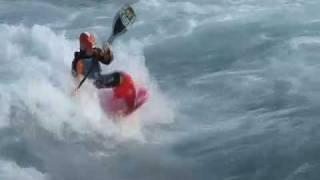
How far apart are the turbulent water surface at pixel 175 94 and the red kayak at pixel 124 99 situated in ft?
0.46

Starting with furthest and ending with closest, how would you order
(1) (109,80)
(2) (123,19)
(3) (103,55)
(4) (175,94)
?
(4) (175,94) → (2) (123,19) → (1) (109,80) → (3) (103,55)

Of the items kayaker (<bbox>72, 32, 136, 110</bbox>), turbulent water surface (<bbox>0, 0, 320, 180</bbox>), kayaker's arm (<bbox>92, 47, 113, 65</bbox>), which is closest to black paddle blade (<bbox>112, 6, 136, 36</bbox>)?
kayaker (<bbox>72, 32, 136, 110</bbox>)

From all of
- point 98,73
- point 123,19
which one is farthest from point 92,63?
point 123,19

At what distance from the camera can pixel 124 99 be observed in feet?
39.4

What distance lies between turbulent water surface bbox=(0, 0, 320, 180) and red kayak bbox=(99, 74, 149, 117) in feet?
0.46

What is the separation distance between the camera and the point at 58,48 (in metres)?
14.8

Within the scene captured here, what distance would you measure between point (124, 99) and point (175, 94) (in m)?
1.02

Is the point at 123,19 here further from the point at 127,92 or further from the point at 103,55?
the point at 127,92

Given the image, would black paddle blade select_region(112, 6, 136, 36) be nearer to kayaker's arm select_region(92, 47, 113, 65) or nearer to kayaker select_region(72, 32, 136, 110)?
kayaker select_region(72, 32, 136, 110)

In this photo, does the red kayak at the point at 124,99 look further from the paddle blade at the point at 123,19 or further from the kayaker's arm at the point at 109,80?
the paddle blade at the point at 123,19

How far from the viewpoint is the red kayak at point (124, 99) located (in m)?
11.9

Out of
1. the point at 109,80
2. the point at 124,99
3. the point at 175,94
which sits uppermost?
the point at 109,80

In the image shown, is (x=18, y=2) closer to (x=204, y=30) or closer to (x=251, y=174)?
(x=204, y=30)

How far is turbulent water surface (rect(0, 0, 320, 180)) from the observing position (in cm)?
1028
